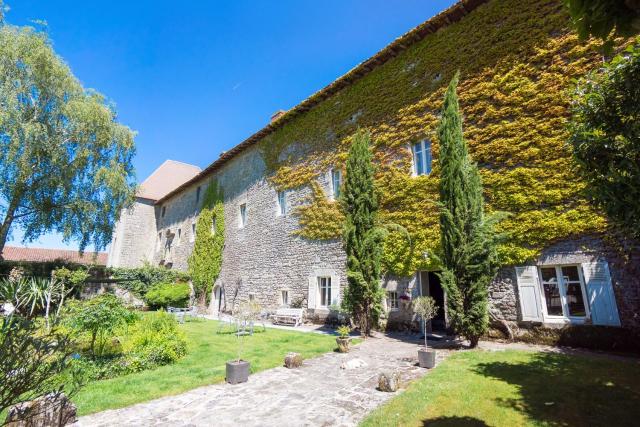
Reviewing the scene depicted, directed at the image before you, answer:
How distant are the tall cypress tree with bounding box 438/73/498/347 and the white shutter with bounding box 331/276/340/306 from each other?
202 inches

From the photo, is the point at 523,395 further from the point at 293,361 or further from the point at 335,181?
the point at 335,181

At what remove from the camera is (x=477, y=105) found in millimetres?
10172

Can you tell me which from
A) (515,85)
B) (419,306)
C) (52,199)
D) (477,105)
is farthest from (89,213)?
(515,85)

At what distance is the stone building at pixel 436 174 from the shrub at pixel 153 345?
6.13 m

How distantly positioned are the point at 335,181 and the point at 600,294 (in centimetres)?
954

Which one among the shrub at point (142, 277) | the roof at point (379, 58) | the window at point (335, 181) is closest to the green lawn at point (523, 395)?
the window at point (335, 181)

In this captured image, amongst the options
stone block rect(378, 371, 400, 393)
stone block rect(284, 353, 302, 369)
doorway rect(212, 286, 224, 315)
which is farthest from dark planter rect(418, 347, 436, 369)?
doorway rect(212, 286, 224, 315)

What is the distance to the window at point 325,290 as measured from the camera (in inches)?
533

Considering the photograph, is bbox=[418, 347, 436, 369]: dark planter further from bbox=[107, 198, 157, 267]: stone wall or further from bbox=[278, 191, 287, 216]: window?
bbox=[107, 198, 157, 267]: stone wall

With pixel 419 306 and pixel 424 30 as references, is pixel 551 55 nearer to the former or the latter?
pixel 424 30

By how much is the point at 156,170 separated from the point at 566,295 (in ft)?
114

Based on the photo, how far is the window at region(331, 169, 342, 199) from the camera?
14039mm

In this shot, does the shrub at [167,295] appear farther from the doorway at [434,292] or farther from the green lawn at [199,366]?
the doorway at [434,292]

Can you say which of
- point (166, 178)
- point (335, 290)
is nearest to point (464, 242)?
point (335, 290)
